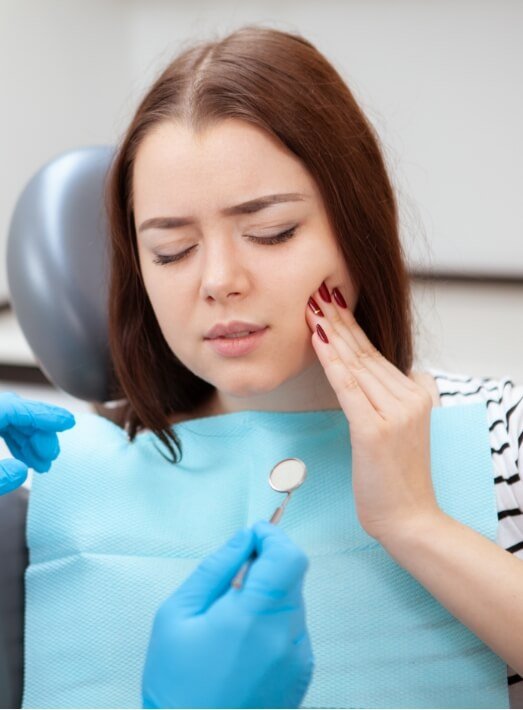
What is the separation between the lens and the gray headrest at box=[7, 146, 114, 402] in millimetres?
1256

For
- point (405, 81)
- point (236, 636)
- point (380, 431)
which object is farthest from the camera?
point (405, 81)

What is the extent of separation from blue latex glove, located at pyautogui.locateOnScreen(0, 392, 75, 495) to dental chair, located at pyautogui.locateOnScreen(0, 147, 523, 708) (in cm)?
21

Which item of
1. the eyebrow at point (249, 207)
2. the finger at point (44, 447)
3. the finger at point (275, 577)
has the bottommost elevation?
the finger at point (44, 447)

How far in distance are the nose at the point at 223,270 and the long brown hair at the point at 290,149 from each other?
11cm

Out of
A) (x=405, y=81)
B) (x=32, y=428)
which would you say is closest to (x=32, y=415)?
(x=32, y=428)

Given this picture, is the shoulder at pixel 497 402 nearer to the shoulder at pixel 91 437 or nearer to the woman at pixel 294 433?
the woman at pixel 294 433

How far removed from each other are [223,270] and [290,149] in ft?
0.48

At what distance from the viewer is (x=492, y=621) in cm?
88

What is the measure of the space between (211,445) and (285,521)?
0.52 ft

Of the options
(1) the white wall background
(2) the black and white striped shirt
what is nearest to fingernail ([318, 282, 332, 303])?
(2) the black and white striped shirt

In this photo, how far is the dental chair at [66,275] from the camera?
1.26m

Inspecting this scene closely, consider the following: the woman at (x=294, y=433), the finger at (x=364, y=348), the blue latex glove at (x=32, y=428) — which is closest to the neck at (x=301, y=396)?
the woman at (x=294, y=433)

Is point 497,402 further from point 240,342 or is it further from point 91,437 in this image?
point 91,437

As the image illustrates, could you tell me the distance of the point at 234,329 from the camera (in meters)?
0.97
